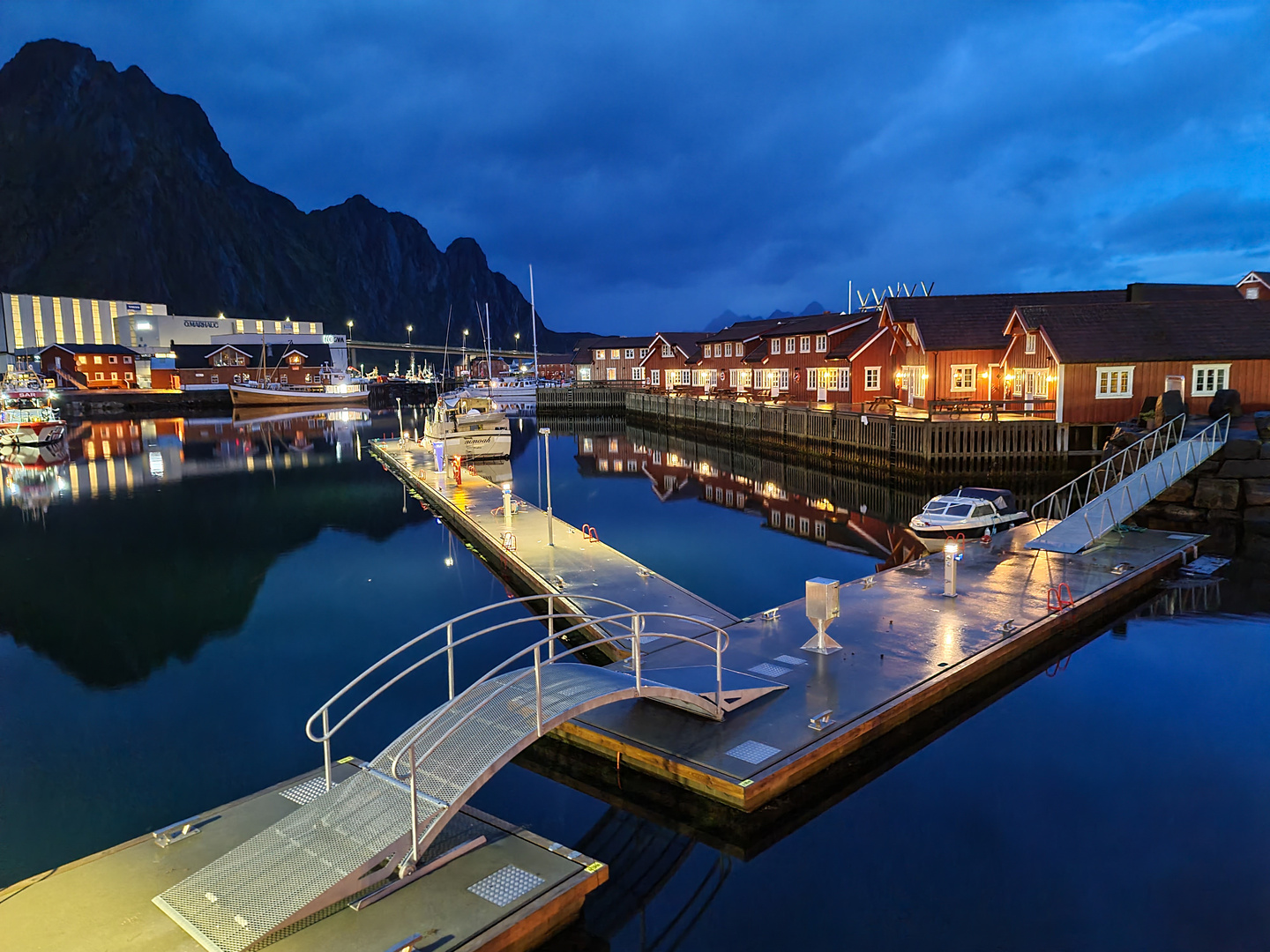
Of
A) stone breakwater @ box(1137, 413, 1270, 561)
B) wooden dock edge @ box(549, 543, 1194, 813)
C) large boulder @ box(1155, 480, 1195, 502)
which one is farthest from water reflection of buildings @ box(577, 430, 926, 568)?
wooden dock edge @ box(549, 543, 1194, 813)

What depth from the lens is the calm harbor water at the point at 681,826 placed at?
9.16 metres

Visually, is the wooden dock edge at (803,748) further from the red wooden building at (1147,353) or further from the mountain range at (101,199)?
the mountain range at (101,199)

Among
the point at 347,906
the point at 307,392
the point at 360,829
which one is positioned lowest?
the point at 347,906

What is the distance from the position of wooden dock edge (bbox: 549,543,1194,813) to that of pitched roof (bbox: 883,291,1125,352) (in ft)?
113

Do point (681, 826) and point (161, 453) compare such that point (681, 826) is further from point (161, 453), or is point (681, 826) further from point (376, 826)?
point (161, 453)

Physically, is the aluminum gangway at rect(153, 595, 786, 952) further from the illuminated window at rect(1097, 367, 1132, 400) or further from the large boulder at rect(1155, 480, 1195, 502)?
the illuminated window at rect(1097, 367, 1132, 400)

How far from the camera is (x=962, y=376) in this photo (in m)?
48.0

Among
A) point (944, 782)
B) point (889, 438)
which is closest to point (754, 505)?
point (889, 438)

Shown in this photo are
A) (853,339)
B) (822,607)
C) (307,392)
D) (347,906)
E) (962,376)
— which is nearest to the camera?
(347,906)

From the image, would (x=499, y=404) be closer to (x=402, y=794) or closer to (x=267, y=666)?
(x=267, y=666)

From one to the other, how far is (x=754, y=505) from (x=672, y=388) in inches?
2088

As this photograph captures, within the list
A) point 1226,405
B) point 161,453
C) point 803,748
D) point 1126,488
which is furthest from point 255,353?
point 803,748

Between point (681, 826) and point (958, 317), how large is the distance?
44623 mm

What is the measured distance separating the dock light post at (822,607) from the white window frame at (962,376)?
38108 millimetres
